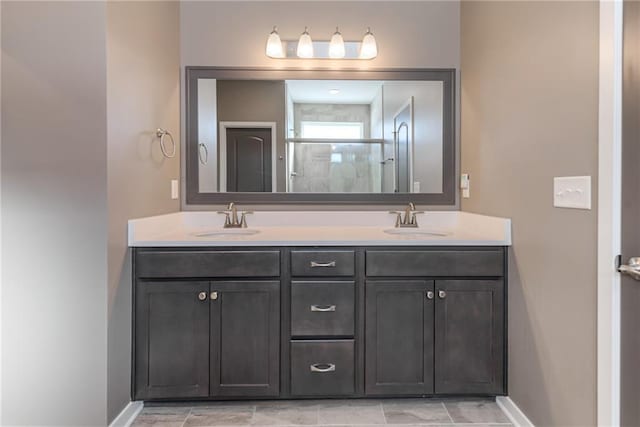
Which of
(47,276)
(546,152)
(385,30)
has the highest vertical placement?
(385,30)

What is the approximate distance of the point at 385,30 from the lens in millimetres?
2545

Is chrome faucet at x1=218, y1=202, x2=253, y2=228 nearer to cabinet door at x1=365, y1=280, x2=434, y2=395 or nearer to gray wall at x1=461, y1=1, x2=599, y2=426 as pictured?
cabinet door at x1=365, y1=280, x2=434, y2=395

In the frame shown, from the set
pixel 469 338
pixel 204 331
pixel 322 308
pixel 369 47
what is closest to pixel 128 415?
pixel 204 331

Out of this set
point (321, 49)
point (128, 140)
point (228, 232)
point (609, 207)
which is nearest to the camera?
point (609, 207)

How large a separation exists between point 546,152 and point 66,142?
1941mm

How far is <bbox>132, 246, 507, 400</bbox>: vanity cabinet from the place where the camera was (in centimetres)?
192

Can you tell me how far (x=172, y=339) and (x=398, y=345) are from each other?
109 cm

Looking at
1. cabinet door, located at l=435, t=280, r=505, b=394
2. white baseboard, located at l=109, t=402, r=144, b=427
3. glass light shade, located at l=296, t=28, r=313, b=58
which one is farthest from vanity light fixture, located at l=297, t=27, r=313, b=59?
white baseboard, located at l=109, t=402, r=144, b=427

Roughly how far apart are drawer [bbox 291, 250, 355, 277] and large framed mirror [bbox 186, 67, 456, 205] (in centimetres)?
68

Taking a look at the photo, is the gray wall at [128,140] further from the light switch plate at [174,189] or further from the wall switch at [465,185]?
the wall switch at [465,185]

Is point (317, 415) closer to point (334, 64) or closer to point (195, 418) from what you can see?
point (195, 418)

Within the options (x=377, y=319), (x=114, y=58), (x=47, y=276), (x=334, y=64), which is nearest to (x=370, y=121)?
(x=334, y=64)

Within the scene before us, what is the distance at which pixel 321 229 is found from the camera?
95.7 inches

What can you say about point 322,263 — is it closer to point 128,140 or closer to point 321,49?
point 128,140
